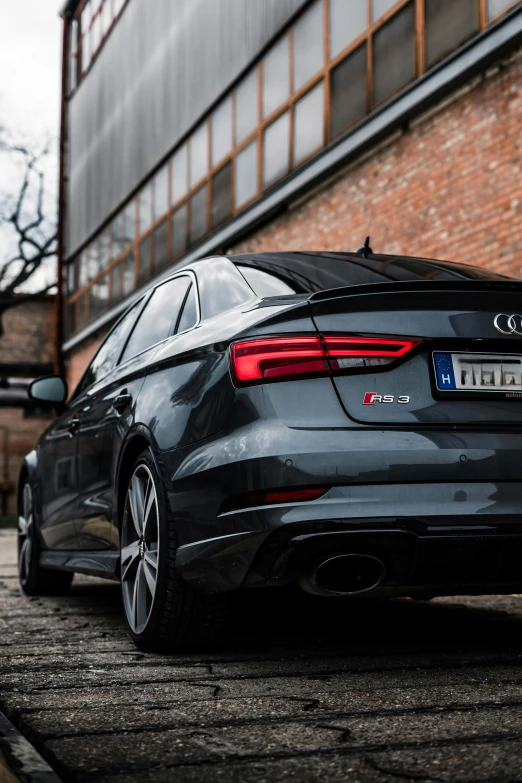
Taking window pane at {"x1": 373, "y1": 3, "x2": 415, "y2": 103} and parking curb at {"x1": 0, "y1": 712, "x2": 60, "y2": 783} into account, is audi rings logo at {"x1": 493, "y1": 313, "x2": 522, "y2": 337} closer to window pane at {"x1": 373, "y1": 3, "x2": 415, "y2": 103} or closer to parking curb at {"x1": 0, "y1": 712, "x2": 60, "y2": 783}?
parking curb at {"x1": 0, "y1": 712, "x2": 60, "y2": 783}

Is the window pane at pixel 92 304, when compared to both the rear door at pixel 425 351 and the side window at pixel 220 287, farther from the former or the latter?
the rear door at pixel 425 351

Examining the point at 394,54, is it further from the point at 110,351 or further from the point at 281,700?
the point at 281,700

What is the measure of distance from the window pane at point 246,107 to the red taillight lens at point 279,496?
12.6m

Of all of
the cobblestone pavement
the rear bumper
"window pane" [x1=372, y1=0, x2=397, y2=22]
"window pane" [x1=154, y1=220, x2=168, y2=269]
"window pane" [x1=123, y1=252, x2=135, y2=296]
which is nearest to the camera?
the cobblestone pavement

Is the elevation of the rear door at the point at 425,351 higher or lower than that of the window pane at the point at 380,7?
lower

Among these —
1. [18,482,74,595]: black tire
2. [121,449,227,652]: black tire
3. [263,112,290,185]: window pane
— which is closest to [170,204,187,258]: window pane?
[263,112,290,185]: window pane

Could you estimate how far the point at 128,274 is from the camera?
21.7 meters

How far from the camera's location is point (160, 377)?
422 centimetres

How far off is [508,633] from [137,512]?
1.67m

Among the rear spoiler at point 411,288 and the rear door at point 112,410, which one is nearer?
the rear spoiler at point 411,288

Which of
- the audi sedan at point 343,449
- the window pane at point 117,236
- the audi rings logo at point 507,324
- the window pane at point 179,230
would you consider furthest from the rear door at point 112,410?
the window pane at point 117,236

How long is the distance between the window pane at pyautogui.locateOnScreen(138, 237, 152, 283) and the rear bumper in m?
17.2

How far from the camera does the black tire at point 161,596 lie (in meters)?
3.84

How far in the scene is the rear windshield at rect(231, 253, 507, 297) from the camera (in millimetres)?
3977
